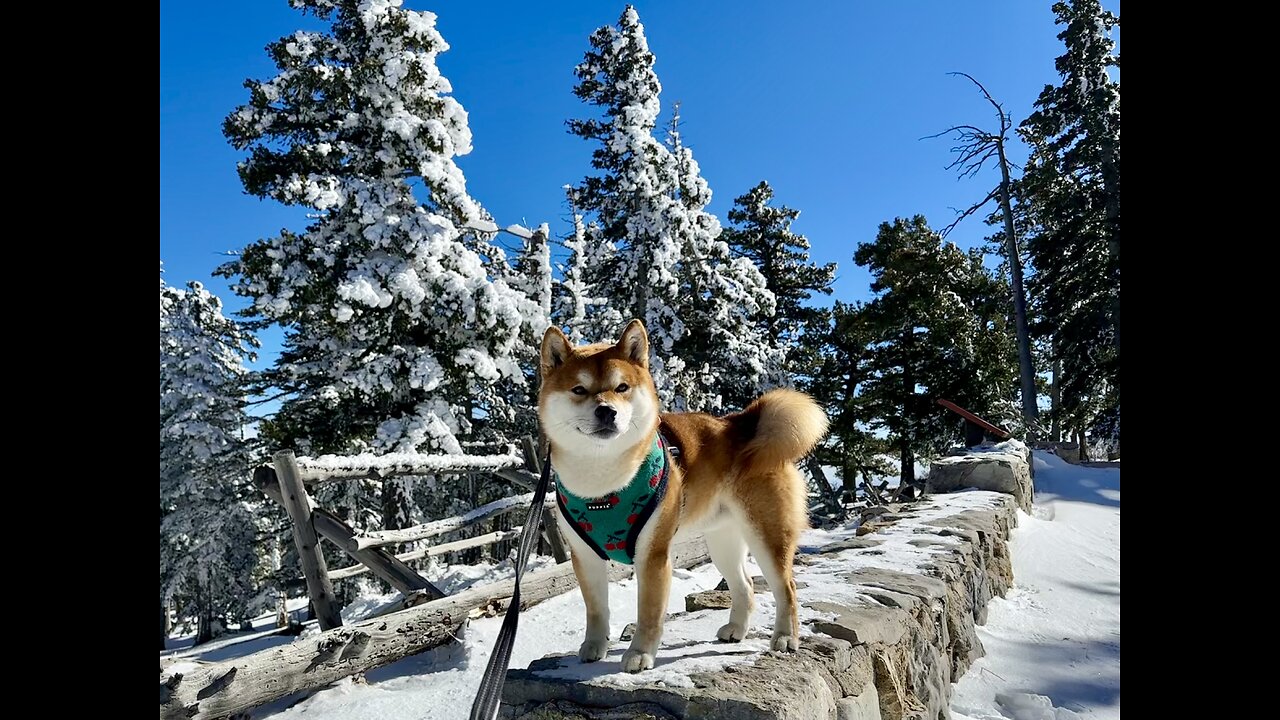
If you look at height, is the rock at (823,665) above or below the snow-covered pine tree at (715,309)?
→ below

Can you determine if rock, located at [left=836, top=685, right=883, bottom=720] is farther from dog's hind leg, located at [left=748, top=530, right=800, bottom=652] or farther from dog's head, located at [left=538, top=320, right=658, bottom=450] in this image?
dog's head, located at [left=538, top=320, right=658, bottom=450]

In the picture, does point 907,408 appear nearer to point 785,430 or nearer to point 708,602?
point 708,602

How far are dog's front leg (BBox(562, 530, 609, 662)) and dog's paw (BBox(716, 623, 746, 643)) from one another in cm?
51

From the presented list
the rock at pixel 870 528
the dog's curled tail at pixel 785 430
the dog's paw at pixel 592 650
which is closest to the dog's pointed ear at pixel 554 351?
the dog's curled tail at pixel 785 430

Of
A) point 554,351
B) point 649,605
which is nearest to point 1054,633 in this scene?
point 649,605

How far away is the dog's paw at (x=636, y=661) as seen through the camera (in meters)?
2.12

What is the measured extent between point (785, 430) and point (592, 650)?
3.96 feet

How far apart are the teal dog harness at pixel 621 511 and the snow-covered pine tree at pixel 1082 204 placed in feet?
52.9

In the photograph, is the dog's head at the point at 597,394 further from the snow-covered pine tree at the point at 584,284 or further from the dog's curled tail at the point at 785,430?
the snow-covered pine tree at the point at 584,284

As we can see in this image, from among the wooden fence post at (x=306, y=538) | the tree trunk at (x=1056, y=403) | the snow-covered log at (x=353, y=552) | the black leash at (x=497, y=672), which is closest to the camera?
the black leash at (x=497, y=672)

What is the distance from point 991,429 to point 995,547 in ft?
19.2
